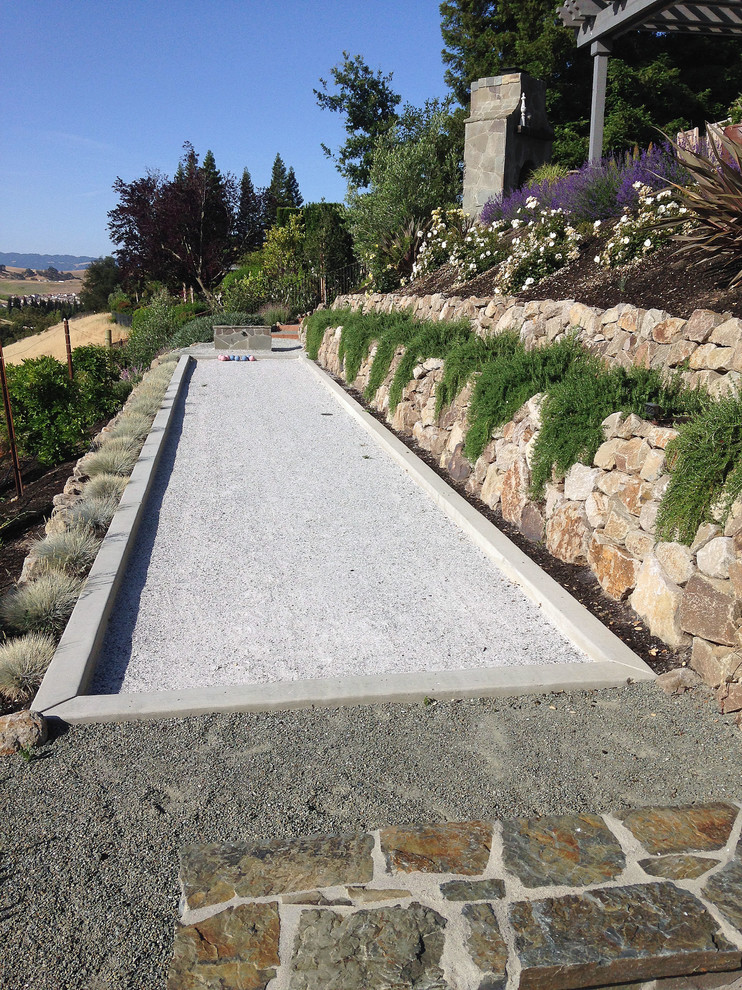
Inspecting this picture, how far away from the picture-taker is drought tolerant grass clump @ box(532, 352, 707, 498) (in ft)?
16.8

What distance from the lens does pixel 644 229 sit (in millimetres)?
7391

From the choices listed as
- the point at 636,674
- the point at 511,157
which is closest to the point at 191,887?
the point at 636,674

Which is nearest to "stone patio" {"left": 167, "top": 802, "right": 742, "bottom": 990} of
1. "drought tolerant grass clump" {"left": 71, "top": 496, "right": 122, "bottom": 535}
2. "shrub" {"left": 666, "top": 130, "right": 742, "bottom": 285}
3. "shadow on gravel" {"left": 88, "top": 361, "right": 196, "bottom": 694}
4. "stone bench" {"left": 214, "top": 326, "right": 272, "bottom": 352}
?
"shadow on gravel" {"left": 88, "top": 361, "right": 196, "bottom": 694}

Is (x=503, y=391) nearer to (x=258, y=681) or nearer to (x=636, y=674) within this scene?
(x=636, y=674)

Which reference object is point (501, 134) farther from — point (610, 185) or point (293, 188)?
point (293, 188)

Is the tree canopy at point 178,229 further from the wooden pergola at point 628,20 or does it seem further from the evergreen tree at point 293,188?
the evergreen tree at point 293,188

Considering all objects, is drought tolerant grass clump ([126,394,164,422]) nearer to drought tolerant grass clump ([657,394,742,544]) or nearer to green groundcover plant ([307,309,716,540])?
green groundcover plant ([307,309,716,540])

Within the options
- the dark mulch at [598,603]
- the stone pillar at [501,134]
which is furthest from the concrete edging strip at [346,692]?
the stone pillar at [501,134]

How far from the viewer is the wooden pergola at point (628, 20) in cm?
1002

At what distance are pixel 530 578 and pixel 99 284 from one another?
51.8 meters

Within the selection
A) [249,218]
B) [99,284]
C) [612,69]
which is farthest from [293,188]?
[612,69]

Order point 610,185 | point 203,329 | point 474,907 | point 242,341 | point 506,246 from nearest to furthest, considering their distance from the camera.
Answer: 1. point 474,907
2. point 610,185
3. point 506,246
4. point 242,341
5. point 203,329

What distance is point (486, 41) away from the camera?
25141mm

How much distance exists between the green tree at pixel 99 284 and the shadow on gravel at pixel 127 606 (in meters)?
45.1
